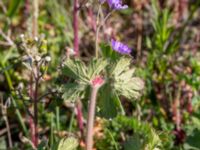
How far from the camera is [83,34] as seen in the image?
3.26 m

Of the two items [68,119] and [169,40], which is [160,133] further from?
[169,40]

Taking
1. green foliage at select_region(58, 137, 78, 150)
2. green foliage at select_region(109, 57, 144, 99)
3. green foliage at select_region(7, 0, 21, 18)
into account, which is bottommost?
green foliage at select_region(58, 137, 78, 150)

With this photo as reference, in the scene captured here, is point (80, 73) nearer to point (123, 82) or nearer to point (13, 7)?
point (123, 82)

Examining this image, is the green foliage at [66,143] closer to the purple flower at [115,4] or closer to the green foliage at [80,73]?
the green foliage at [80,73]

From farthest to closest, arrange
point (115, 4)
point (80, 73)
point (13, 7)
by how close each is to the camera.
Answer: point (13, 7), point (115, 4), point (80, 73)

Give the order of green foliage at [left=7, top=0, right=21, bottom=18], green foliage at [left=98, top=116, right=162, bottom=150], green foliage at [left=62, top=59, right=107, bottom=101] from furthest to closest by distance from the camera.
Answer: green foliage at [left=7, top=0, right=21, bottom=18], green foliage at [left=98, top=116, right=162, bottom=150], green foliage at [left=62, top=59, right=107, bottom=101]

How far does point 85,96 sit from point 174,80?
121 centimetres

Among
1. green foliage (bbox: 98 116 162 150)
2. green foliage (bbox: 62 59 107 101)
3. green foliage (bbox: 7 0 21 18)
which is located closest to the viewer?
green foliage (bbox: 62 59 107 101)

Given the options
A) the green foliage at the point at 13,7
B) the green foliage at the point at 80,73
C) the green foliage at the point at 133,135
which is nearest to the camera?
the green foliage at the point at 80,73

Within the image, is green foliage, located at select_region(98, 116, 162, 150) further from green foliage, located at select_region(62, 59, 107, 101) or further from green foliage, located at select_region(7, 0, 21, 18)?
green foliage, located at select_region(7, 0, 21, 18)

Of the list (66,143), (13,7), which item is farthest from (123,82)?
(13,7)

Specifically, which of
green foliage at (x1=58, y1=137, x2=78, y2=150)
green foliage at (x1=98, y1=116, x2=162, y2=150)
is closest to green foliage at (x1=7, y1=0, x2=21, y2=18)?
green foliage at (x1=98, y1=116, x2=162, y2=150)

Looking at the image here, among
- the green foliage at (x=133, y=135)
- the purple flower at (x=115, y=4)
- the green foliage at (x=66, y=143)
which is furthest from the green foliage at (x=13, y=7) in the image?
the green foliage at (x=66, y=143)

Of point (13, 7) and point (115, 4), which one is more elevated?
point (13, 7)
